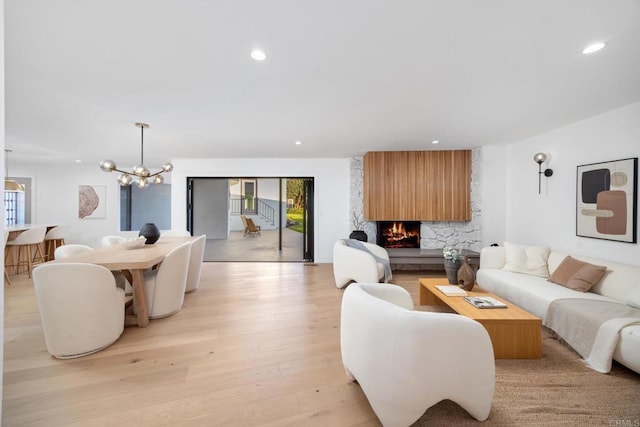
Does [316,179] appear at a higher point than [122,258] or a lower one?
higher

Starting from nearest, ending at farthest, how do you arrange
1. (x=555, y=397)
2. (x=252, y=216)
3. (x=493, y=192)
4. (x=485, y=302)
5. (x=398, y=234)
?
(x=555, y=397)
(x=485, y=302)
(x=493, y=192)
(x=398, y=234)
(x=252, y=216)

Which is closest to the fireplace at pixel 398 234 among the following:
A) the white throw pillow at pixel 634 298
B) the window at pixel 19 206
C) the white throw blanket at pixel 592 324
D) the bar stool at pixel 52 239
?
the white throw blanket at pixel 592 324

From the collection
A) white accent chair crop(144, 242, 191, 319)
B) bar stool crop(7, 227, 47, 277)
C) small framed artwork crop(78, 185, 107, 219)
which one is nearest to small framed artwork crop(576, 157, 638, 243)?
white accent chair crop(144, 242, 191, 319)

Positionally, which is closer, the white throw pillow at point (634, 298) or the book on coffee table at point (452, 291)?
the white throw pillow at point (634, 298)

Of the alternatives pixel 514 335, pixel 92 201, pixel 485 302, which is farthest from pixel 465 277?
pixel 92 201

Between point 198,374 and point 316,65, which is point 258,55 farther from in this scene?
point 198,374

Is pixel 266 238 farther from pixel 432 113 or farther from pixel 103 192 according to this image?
pixel 432 113

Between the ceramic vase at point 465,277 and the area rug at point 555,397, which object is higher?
the ceramic vase at point 465,277

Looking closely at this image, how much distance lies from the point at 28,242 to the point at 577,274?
Result: 8.31m

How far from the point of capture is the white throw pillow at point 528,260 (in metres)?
3.46

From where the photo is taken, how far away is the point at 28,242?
477 cm

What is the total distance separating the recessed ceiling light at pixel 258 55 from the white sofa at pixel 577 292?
11.2 ft

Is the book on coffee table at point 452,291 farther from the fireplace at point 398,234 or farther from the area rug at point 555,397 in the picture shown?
the fireplace at point 398,234

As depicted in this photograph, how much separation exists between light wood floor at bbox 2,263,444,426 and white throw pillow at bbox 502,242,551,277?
8.45 feet
